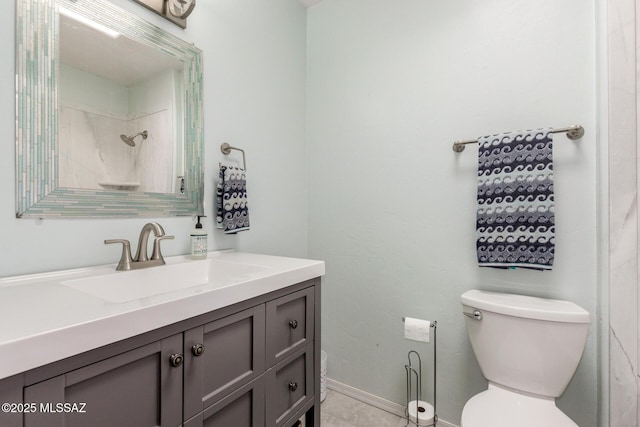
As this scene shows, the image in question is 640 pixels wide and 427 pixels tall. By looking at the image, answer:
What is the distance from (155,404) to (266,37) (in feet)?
5.95

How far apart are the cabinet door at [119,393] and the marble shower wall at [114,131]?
2.24 ft

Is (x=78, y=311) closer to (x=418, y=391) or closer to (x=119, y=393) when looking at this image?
(x=119, y=393)

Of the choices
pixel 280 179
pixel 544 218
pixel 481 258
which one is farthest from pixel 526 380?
pixel 280 179

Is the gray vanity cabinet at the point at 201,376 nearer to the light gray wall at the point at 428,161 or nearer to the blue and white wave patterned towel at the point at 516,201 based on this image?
the light gray wall at the point at 428,161

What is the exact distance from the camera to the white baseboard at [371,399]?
5.52 ft

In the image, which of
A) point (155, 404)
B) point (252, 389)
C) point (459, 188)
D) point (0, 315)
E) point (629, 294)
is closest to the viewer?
point (0, 315)

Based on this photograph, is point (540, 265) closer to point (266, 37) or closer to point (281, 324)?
point (281, 324)

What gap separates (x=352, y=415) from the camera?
1.70m

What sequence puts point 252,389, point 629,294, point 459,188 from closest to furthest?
point 252,389
point 629,294
point 459,188

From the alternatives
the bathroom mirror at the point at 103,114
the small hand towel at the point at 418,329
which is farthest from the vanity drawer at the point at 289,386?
the bathroom mirror at the point at 103,114

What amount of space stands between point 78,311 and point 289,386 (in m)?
0.75

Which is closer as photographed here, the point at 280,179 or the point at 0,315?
the point at 0,315

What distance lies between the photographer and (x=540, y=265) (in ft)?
4.17

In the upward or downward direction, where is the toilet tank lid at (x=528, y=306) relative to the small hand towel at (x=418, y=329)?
upward
